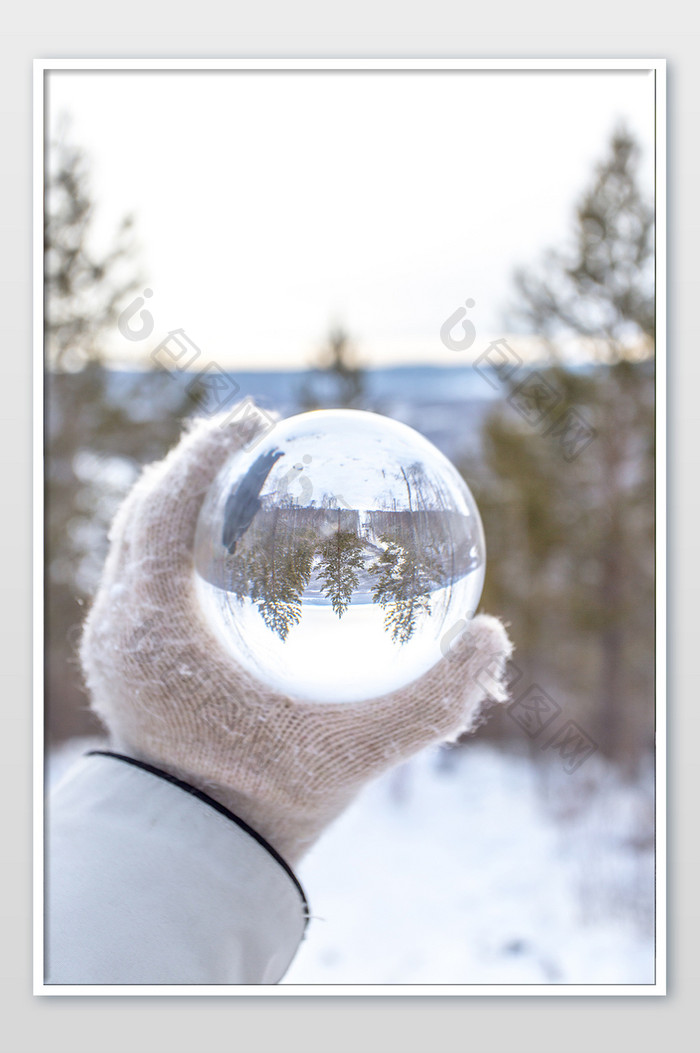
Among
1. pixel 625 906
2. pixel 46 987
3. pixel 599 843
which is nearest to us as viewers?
pixel 46 987

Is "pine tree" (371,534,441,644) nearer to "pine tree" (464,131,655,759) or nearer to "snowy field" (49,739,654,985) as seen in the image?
"snowy field" (49,739,654,985)

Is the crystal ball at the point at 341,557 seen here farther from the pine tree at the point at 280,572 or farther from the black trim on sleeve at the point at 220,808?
the black trim on sleeve at the point at 220,808

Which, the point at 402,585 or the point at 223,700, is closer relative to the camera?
the point at 402,585

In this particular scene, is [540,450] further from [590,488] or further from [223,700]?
[223,700]

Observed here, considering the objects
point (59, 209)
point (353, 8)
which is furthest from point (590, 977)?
point (59, 209)

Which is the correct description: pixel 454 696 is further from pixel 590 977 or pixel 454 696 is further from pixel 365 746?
pixel 590 977
